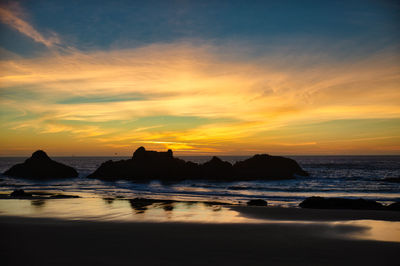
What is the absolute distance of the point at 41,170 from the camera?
58.9 metres

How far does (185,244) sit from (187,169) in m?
49.5

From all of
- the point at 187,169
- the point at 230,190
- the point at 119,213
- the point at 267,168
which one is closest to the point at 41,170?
the point at 187,169

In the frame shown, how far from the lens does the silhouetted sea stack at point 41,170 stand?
5828 cm

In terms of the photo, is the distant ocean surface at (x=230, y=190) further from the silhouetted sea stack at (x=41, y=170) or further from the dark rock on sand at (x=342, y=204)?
the silhouetted sea stack at (x=41, y=170)

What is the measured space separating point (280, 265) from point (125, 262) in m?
4.52

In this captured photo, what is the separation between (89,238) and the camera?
36.5 ft

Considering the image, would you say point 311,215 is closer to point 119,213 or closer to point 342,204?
point 342,204

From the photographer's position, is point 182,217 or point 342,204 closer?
point 182,217

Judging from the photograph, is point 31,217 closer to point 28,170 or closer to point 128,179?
point 128,179

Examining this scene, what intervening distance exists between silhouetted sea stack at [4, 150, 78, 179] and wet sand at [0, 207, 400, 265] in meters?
49.1

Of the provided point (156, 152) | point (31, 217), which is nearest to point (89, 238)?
point (31, 217)

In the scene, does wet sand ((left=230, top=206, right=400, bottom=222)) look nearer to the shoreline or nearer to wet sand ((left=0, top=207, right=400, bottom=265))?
wet sand ((left=0, top=207, right=400, bottom=265))

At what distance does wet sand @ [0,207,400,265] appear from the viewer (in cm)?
862

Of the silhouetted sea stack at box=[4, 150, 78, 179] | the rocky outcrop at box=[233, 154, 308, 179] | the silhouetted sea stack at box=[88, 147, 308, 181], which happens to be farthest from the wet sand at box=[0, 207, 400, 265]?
the silhouetted sea stack at box=[4, 150, 78, 179]
